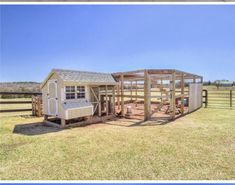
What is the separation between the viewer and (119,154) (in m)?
3.44

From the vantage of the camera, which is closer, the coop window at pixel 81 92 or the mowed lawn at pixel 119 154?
the mowed lawn at pixel 119 154

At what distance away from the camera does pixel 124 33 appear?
19.2 feet

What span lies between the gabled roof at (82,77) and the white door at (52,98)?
291 mm

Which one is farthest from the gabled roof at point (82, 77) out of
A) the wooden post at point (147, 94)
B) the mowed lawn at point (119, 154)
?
the mowed lawn at point (119, 154)

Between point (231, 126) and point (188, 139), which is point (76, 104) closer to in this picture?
point (188, 139)

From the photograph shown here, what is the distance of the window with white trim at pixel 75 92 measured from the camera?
6.09 metres

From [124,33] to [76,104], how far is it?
8.40 feet

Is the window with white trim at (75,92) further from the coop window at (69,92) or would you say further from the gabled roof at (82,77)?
the gabled roof at (82,77)

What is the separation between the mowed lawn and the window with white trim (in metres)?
1.32

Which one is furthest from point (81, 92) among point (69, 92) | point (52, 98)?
point (52, 98)

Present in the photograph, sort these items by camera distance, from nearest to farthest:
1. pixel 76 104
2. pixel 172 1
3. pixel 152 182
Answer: pixel 172 1 < pixel 152 182 < pixel 76 104

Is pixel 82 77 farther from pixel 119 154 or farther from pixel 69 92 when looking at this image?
pixel 119 154

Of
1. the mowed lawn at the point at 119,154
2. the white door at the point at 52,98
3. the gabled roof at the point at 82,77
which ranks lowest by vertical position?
the mowed lawn at the point at 119,154

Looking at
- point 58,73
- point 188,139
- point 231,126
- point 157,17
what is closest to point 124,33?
point 157,17
